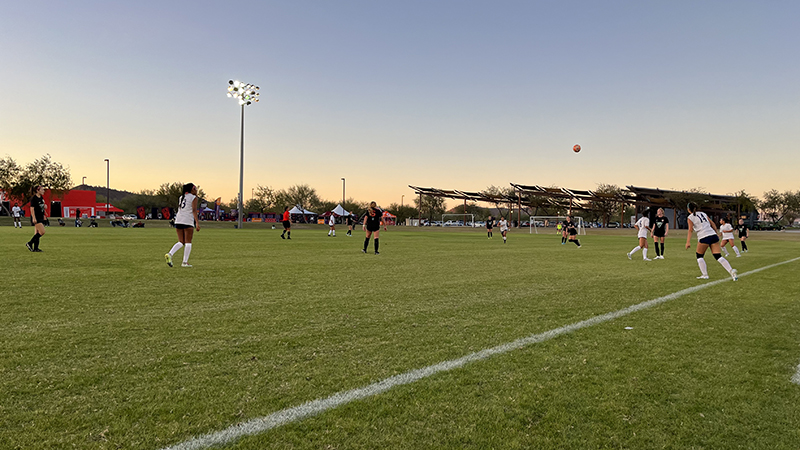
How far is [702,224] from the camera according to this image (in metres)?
9.07

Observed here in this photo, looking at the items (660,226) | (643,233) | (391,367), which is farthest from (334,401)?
(660,226)

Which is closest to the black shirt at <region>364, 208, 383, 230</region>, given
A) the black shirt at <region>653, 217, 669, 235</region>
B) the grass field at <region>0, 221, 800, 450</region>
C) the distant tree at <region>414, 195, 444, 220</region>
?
the grass field at <region>0, 221, 800, 450</region>

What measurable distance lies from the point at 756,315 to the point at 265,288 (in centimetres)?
676

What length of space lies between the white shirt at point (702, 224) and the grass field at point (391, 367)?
216cm

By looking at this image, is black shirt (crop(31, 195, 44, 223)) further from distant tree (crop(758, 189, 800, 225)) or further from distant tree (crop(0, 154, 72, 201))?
distant tree (crop(758, 189, 800, 225))

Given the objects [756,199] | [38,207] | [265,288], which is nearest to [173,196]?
[38,207]

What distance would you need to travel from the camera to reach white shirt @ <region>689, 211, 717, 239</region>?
9047 millimetres

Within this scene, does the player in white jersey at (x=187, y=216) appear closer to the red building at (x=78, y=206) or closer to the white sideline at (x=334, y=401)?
the white sideline at (x=334, y=401)

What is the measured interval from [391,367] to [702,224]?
848 cm

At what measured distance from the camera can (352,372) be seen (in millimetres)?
3295

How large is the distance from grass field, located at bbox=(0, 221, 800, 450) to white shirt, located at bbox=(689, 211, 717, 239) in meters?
2.16

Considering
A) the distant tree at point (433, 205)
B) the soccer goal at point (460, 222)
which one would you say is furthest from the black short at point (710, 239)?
the distant tree at point (433, 205)

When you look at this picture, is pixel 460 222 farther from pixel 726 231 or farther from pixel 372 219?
pixel 372 219

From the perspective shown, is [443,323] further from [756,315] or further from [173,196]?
[173,196]
